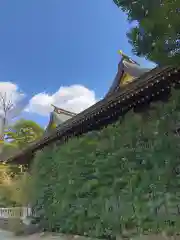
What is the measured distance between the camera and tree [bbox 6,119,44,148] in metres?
25.7

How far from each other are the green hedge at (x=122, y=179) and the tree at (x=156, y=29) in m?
1.47

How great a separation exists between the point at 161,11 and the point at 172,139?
229 cm

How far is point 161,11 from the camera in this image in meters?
3.10

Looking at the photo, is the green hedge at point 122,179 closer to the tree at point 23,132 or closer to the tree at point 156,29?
the tree at point 156,29

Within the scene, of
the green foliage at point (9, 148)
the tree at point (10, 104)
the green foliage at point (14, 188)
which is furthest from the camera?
the tree at point (10, 104)

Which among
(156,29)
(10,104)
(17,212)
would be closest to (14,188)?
(17,212)

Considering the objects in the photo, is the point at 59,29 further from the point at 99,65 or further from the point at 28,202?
the point at 28,202

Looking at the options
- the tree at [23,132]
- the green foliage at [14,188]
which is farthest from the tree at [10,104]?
the green foliage at [14,188]

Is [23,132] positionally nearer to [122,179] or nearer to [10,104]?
[10,104]

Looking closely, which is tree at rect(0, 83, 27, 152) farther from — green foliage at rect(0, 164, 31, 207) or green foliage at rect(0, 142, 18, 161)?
green foliage at rect(0, 164, 31, 207)

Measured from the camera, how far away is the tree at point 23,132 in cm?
2574

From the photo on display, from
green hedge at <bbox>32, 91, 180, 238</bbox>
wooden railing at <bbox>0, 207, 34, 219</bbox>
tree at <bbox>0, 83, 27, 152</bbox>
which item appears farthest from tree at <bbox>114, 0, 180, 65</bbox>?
tree at <bbox>0, 83, 27, 152</bbox>

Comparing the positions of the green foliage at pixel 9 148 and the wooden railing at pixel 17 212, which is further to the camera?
the green foliage at pixel 9 148

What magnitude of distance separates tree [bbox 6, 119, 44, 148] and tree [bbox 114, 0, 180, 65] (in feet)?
75.0
